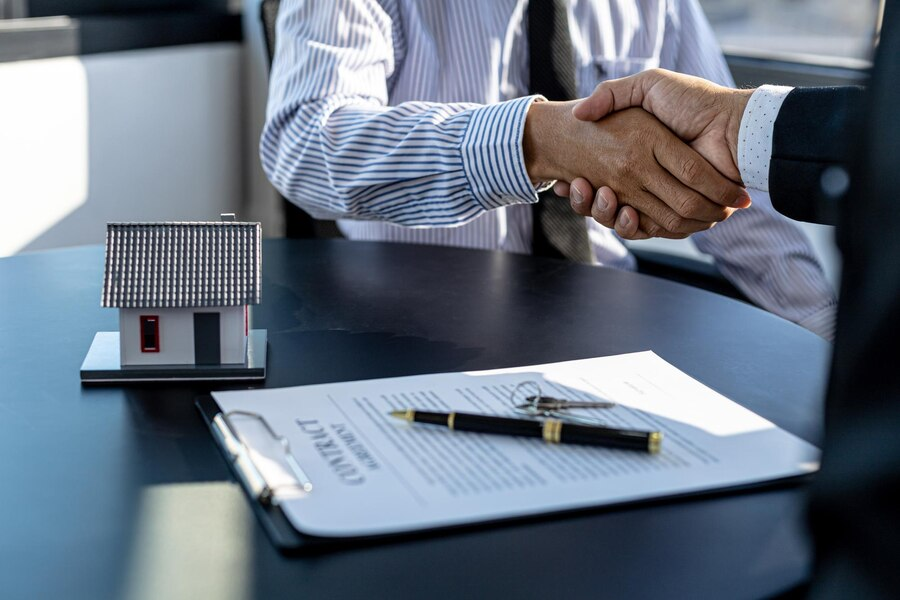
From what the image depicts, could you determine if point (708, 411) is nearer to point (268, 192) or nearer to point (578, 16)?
point (578, 16)

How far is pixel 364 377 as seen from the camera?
0.88m

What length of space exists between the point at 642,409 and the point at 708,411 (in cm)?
6

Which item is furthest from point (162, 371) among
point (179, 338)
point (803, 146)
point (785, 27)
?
point (785, 27)

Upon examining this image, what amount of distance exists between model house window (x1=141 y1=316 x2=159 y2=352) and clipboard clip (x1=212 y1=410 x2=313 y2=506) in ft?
0.45

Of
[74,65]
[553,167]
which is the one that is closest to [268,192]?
[74,65]

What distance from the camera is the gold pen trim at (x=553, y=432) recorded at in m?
0.73

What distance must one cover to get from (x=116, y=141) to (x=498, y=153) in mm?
1271

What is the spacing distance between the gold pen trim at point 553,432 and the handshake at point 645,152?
62 cm

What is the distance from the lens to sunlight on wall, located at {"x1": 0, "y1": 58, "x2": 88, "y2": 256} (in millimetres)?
2002

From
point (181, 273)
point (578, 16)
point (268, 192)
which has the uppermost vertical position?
point (578, 16)

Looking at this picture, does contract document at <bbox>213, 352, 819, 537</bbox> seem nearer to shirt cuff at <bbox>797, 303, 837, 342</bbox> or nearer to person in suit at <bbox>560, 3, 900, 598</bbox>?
person in suit at <bbox>560, 3, 900, 598</bbox>

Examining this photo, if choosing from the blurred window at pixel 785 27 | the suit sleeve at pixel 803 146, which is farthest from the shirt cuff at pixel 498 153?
the blurred window at pixel 785 27

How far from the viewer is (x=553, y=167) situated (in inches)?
53.4

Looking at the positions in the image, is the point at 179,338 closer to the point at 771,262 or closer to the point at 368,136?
the point at 368,136
